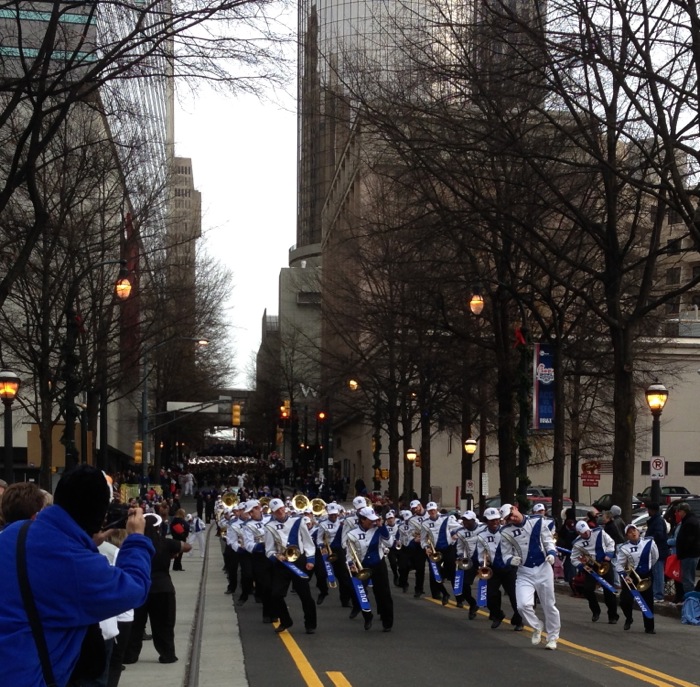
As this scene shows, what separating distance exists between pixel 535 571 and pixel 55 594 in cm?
1234

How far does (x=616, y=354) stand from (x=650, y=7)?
7.62 m

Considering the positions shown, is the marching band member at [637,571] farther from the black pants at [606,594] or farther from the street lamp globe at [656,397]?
the street lamp globe at [656,397]

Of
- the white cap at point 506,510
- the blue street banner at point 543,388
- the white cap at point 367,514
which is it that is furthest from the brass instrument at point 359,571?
the blue street banner at point 543,388

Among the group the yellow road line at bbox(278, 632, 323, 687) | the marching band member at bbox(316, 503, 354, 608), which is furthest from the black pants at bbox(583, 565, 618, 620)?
the yellow road line at bbox(278, 632, 323, 687)

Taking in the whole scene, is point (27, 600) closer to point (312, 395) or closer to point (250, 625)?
point (250, 625)

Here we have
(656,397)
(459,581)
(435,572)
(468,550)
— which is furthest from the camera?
(656,397)

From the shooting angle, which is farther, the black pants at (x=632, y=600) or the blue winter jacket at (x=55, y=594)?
the black pants at (x=632, y=600)

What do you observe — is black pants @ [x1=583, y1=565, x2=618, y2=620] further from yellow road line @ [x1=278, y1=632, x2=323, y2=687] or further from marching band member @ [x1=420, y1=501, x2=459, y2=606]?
yellow road line @ [x1=278, y1=632, x2=323, y2=687]

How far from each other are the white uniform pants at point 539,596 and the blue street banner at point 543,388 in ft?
40.2

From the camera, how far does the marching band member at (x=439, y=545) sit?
2282 cm

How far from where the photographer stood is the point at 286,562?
692 inches

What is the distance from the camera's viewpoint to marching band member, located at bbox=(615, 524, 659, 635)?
694 inches

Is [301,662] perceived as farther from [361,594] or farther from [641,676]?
[641,676]

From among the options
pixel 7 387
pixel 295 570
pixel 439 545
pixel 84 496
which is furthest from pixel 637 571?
pixel 84 496
